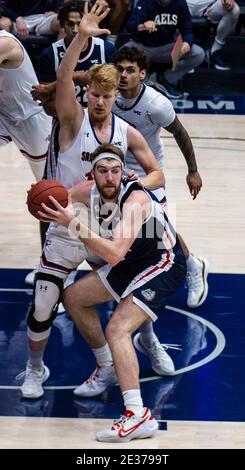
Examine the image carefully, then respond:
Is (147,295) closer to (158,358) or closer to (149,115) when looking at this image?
(158,358)

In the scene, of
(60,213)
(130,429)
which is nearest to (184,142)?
(60,213)

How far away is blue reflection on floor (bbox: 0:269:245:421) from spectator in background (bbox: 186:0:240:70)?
6836 millimetres

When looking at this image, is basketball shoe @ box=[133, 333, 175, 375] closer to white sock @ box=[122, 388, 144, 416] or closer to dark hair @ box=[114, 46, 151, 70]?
white sock @ box=[122, 388, 144, 416]

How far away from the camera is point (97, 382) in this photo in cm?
577

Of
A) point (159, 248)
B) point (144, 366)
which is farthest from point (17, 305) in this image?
point (159, 248)

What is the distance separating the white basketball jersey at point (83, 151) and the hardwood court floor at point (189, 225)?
1.41m

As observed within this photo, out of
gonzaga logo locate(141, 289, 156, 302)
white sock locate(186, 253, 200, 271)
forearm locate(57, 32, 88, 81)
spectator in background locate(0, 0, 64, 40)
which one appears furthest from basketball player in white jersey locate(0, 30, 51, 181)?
spectator in background locate(0, 0, 64, 40)

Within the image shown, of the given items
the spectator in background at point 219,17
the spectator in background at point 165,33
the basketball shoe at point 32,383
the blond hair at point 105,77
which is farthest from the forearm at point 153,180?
the spectator in background at point 219,17

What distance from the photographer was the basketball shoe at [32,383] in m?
5.70

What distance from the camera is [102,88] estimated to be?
5695mm

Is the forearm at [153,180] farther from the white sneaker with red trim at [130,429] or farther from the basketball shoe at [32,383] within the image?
the white sneaker with red trim at [130,429]

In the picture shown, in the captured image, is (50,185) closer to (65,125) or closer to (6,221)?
(65,125)

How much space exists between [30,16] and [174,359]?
8.38m
